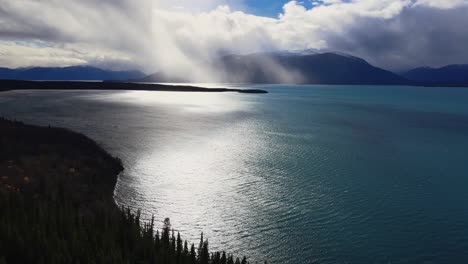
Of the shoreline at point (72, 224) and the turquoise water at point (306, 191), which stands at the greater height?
the shoreline at point (72, 224)

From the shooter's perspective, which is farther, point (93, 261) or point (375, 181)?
point (375, 181)

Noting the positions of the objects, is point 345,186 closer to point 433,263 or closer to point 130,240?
point 433,263

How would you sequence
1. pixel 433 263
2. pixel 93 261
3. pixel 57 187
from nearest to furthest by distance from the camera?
pixel 93 261 → pixel 433 263 → pixel 57 187

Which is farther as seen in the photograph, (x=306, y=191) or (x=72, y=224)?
(x=306, y=191)

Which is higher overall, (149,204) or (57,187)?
(57,187)

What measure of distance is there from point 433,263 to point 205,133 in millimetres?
68312

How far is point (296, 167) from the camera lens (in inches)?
2218

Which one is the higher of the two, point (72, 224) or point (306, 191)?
point (72, 224)

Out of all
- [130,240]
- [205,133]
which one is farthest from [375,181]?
[205,133]

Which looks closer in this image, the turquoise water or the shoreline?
the shoreline

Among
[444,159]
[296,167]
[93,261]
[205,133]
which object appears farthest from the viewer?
[205,133]

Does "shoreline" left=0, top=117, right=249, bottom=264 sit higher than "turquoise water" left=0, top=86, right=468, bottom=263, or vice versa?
"shoreline" left=0, top=117, right=249, bottom=264

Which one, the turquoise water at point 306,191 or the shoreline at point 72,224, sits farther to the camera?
the turquoise water at point 306,191

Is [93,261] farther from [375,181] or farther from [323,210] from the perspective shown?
[375,181]
